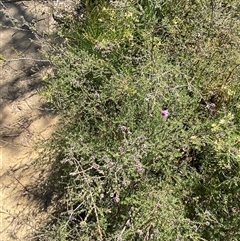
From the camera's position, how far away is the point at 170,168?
7.12ft

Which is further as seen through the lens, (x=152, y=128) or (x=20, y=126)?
(x=20, y=126)

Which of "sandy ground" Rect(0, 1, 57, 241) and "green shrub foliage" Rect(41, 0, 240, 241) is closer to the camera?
"green shrub foliage" Rect(41, 0, 240, 241)

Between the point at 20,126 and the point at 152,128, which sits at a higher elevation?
the point at 152,128

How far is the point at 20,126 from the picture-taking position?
9.75 ft

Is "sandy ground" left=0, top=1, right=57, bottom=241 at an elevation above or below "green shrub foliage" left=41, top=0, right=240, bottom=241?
below

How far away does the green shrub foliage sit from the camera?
1.96m

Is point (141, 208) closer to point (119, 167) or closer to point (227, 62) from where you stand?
point (119, 167)

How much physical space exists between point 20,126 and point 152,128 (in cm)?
123

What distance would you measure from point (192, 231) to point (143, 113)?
612 mm

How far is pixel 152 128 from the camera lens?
208cm

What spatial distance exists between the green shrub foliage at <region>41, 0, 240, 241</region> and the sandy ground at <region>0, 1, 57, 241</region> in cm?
23

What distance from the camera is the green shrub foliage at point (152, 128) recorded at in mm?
1956

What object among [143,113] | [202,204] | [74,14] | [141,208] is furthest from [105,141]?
[74,14]

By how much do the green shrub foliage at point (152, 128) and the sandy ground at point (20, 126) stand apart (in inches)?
8.9
